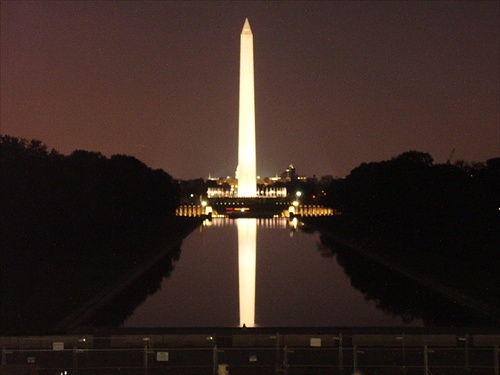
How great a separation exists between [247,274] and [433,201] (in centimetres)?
1854

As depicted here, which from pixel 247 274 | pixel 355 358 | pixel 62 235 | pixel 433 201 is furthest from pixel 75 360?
pixel 433 201

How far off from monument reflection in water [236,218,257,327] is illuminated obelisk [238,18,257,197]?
36709mm

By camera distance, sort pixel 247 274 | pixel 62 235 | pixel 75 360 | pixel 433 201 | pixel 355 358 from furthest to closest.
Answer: pixel 433 201 < pixel 62 235 < pixel 247 274 < pixel 355 358 < pixel 75 360

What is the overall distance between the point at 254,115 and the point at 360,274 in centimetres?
5828

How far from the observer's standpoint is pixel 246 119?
83.2m

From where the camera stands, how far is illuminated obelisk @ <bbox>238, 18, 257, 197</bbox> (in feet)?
262

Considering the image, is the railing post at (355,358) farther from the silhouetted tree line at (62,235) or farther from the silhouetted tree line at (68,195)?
the silhouetted tree line at (68,195)

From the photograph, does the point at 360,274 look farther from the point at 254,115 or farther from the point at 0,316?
the point at 254,115

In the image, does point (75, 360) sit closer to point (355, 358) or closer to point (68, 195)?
point (355, 358)

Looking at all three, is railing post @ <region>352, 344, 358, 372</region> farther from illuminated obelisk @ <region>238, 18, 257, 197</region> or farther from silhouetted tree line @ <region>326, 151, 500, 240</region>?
illuminated obelisk @ <region>238, 18, 257, 197</region>

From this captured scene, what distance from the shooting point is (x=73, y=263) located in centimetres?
2862

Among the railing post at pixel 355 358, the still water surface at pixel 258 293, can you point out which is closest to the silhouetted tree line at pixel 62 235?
the still water surface at pixel 258 293

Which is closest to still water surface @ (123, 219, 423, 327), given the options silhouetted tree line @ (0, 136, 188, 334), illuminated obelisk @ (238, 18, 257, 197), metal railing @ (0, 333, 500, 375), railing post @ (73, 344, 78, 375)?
silhouetted tree line @ (0, 136, 188, 334)

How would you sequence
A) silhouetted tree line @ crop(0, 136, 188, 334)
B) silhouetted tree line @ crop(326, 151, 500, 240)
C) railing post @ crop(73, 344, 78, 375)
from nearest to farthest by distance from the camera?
1. railing post @ crop(73, 344, 78, 375)
2. silhouetted tree line @ crop(0, 136, 188, 334)
3. silhouetted tree line @ crop(326, 151, 500, 240)
